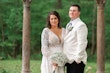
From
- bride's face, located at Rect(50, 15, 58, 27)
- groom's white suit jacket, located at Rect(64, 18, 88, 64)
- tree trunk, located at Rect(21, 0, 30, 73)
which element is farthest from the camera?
tree trunk, located at Rect(21, 0, 30, 73)

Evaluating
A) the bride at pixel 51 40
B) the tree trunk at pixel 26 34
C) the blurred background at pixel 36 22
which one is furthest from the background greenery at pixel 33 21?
the bride at pixel 51 40

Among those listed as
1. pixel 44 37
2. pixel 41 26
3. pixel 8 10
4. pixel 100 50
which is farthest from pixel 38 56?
pixel 44 37

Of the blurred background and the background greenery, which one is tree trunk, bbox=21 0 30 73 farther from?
the background greenery

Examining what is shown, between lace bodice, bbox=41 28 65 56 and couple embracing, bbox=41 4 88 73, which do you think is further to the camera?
lace bodice, bbox=41 28 65 56

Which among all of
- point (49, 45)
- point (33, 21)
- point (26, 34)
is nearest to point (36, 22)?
point (33, 21)

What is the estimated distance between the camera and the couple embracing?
4344mm

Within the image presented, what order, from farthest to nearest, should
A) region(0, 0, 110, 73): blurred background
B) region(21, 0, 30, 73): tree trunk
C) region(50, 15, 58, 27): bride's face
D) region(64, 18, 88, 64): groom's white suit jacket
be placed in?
region(0, 0, 110, 73): blurred background
region(21, 0, 30, 73): tree trunk
region(50, 15, 58, 27): bride's face
region(64, 18, 88, 64): groom's white suit jacket

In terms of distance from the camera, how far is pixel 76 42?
172 inches

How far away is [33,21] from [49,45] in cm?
2033

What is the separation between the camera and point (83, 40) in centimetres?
431

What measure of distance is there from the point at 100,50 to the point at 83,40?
20.4 feet

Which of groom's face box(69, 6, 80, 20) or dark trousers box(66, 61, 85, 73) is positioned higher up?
groom's face box(69, 6, 80, 20)

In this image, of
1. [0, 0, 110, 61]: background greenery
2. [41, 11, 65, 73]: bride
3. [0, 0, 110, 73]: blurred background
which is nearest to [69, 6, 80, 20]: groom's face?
[41, 11, 65, 73]: bride

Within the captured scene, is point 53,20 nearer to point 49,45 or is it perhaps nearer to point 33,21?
point 49,45
